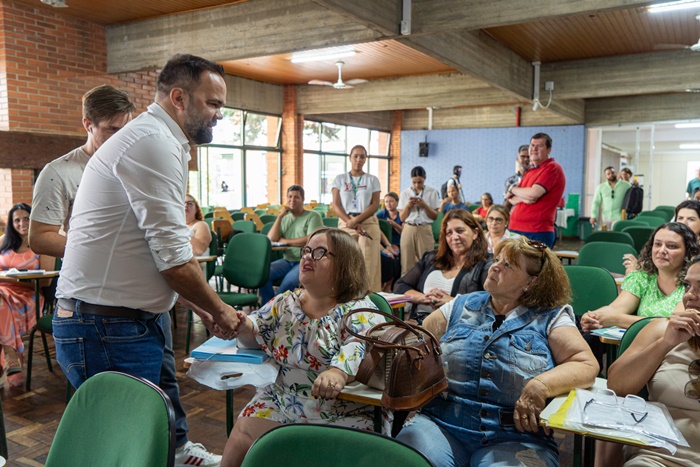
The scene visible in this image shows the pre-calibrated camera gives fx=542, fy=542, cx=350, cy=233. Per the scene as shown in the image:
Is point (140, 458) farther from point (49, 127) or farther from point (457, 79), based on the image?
point (457, 79)

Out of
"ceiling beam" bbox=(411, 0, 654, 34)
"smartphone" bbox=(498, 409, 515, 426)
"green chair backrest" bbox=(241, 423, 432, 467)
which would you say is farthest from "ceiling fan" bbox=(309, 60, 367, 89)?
"green chair backrest" bbox=(241, 423, 432, 467)

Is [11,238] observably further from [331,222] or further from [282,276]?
[331,222]

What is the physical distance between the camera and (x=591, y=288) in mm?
3268

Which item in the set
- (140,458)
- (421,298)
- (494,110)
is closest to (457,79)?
(494,110)

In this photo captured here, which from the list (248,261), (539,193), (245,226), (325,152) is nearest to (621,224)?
(539,193)

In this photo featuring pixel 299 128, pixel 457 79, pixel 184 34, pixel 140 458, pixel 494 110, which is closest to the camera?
pixel 140 458

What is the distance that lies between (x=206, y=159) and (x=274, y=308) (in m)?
10.5

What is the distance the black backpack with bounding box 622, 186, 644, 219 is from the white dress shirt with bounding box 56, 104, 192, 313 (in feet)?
32.3

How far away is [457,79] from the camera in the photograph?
11.3 meters

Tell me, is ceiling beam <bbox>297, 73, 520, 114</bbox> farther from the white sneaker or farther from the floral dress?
the white sneaker

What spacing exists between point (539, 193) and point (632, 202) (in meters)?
6.63

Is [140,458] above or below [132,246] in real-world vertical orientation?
below

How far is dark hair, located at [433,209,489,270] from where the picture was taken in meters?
3.23

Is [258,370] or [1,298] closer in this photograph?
[258,370]
